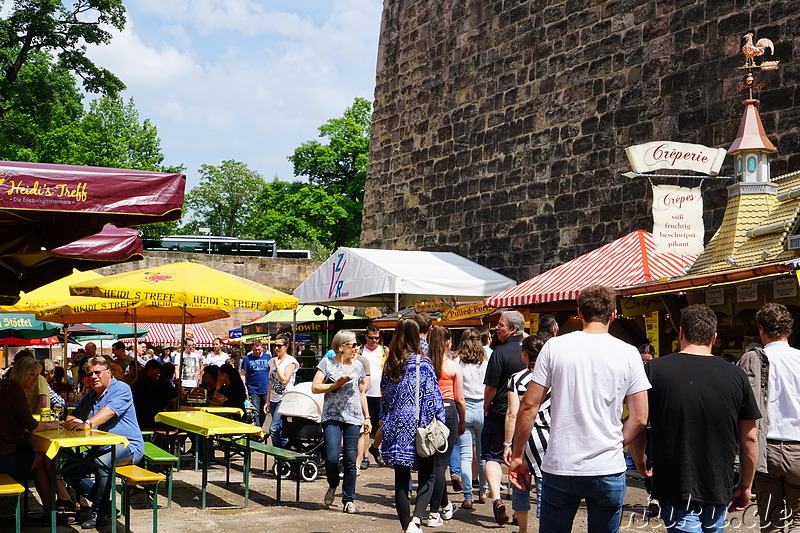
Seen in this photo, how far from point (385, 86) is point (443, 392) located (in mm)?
13640

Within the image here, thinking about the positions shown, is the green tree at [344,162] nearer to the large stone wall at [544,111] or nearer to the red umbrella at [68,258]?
the large stone wall at [544,111]

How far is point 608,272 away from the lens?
37.2 feet

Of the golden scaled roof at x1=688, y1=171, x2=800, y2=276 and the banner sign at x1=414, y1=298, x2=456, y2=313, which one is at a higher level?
the golden scaled roof at x1=688, y1=171, x2=800, y2=276

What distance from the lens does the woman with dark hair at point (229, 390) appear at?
1131cm

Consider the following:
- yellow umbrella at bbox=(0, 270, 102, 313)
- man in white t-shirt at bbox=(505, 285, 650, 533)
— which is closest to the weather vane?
man in white t-shirt at bbox=(505, 285, 650, 533)

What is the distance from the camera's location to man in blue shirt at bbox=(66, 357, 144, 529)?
22.5 ft

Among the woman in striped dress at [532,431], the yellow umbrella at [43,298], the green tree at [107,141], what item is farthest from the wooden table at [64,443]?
the green tree at [107,141]

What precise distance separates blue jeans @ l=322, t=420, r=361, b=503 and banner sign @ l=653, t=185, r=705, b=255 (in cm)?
483

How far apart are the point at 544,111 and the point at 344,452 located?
8.96 metres

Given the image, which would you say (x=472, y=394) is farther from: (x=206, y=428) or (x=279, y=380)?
(x=279, y=380)

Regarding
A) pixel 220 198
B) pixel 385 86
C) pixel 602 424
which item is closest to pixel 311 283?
pixel 385 86

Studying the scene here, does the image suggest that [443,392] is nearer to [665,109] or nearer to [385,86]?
[665,109]

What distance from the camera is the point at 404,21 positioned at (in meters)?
19.9

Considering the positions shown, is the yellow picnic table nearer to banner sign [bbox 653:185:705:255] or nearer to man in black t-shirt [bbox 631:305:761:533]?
banner sign [bbox 653:185:705:255]
